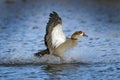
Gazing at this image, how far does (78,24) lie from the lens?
80.4ft

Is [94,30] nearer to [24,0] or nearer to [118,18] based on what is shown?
[118,18]

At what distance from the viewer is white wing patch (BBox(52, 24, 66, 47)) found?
12.9 m

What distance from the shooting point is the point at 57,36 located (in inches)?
517

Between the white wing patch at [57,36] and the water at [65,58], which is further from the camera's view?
the white wing patch at [57,36]

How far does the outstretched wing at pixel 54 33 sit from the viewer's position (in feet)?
42.4

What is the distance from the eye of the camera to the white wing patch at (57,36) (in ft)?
42.4

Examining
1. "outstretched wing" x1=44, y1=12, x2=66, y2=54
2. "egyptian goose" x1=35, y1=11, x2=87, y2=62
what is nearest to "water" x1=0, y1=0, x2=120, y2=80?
"egyptian goose" x1=35, y1=11, x2=87, y2=62

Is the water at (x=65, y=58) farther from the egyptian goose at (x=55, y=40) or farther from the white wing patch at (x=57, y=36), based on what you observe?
the white wing patch at (x=57, y=36)

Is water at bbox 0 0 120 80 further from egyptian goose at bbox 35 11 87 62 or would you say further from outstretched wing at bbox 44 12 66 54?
outstretched wing at bbox 44 12 66 54

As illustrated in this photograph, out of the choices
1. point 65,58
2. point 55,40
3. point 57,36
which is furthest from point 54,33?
point 65,58

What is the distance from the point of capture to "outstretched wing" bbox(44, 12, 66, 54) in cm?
1291

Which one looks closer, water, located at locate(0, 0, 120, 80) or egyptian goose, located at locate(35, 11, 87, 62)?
water, located at locate(0, 0, 120, 80)

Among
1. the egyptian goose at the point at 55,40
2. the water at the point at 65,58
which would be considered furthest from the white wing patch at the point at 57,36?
the water at the point at 65,58

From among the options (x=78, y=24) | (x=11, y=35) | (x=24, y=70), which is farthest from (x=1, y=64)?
(x=78, y=24)
